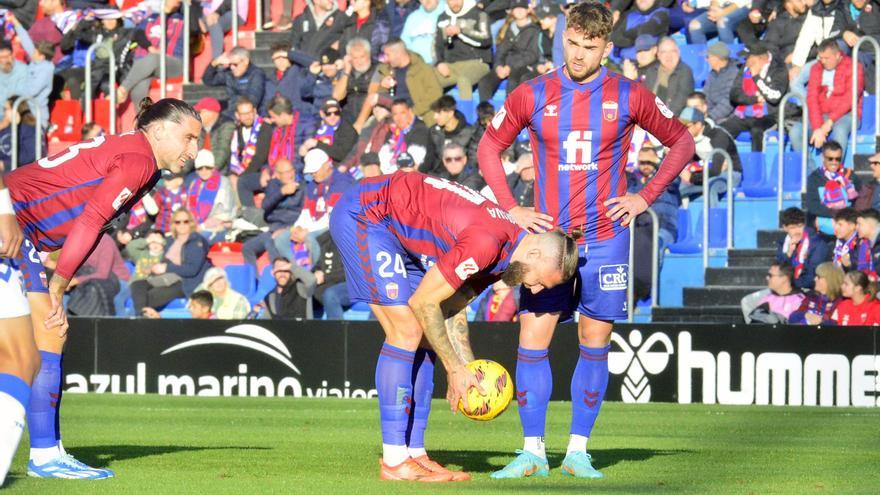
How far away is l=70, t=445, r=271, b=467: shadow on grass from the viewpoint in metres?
9.65

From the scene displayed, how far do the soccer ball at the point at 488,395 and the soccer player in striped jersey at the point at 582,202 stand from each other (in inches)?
28.1

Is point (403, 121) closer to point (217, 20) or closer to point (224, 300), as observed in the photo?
point (224, 300)

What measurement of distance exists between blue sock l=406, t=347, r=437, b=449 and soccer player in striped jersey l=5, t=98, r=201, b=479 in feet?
5.67

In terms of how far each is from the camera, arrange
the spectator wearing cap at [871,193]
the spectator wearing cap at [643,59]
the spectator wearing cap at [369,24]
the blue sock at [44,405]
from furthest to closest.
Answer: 1. the spectator wearing cap at [369,24]
2. the spectator wearing cap at [643,59]
3. the spectator wearing cap at [871,193]
4. the blue sock at [44,405]

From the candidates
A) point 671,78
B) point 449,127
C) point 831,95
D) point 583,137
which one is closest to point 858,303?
point 831,95

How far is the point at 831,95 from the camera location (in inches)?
718

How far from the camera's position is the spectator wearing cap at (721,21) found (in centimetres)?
2008

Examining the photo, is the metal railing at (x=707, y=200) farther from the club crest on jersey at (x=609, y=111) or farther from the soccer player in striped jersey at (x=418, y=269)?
the soccer player in striped jersey at (x=418, y=269)

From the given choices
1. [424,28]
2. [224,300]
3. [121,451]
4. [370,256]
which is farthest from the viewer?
[424,28]

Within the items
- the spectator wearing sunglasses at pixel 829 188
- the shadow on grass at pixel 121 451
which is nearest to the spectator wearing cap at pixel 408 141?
the spectator wearing sunglasses at pixel 829 188

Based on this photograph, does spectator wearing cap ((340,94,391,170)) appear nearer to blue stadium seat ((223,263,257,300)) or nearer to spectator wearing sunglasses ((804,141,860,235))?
blue stadium seat ((223,263,257,300))

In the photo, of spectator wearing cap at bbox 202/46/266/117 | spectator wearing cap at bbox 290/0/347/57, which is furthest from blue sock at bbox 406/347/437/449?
spectator wearing cap at bbox 290/0/347/57

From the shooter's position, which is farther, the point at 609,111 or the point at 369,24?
the point at 369,24

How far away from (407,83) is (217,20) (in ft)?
15.5
